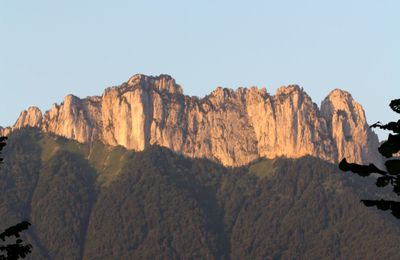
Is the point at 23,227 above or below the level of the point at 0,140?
below

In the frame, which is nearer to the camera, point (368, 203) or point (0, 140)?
point (368, 203)

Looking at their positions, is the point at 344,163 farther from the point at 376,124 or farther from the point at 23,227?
the point at 23,227

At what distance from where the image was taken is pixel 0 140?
110 feet

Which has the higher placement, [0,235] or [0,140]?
[0,140]

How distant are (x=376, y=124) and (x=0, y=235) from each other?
975 cm

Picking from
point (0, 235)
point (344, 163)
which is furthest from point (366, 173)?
point (0, 235)

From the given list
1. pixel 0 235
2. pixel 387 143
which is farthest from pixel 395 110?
pixel 0 235

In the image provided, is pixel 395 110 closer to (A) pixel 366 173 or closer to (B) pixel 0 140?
(A) pixel 366 173

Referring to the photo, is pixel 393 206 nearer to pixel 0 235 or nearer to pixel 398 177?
pixel 398 177

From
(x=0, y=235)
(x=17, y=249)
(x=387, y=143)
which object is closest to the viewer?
(x=387, y=143)

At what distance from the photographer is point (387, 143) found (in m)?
28.0

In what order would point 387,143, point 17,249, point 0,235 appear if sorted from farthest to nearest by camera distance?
1. point 17,249
2. point 0,235
3. point 387,143

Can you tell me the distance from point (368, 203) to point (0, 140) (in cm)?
1070

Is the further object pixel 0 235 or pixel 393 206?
pixel 0 235
